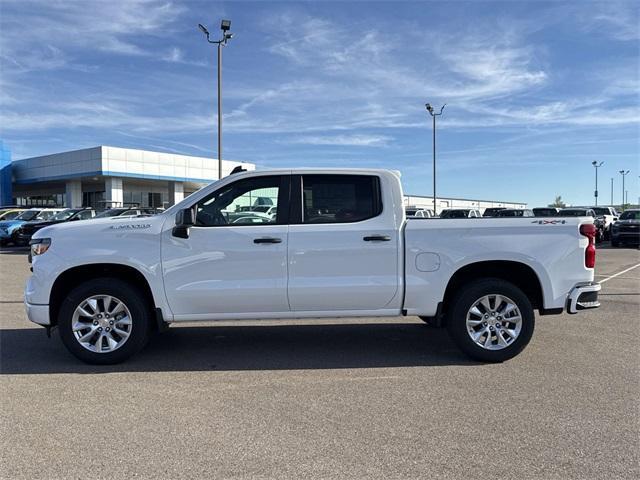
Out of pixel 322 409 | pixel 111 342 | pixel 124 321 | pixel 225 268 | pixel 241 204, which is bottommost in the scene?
pixel 322 409

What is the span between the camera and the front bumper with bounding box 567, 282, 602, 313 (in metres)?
5.68

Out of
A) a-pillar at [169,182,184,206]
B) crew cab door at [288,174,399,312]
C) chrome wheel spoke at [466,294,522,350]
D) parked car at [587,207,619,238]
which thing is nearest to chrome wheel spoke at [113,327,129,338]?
crew cab door at [288,174,399,312]

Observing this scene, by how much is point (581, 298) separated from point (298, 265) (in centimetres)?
302

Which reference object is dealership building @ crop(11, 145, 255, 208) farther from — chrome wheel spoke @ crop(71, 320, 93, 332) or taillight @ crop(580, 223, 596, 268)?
taillight @ crop(580, 223, 596, 268)

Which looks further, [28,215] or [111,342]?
[28,215]

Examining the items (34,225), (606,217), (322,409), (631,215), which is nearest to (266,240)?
(322,409)

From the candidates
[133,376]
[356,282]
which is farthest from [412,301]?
[133,376]

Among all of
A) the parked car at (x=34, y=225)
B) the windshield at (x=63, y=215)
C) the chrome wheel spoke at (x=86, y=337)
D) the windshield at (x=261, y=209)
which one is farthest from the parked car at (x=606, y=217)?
the chrome wheel spoke at (x=86, y=337)

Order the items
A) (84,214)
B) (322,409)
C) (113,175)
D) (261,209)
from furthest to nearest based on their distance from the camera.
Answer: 1. (113,175)
2. (84,214)
3. (261,209)
4. (322,409)

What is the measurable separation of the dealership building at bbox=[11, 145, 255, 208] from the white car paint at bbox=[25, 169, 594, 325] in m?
34.7

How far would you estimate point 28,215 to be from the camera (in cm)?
2492

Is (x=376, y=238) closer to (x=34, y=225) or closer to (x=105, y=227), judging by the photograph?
(x=105, y=227)

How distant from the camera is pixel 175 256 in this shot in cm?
550

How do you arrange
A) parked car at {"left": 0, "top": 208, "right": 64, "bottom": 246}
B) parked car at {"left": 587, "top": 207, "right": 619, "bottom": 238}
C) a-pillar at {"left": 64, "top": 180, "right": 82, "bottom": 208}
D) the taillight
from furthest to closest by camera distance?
1. a-pillar at {"left": 64, "top": 180, "right": 82, "bottom": 208}
2. parked car at {"left": 587, "top": 207, "right": 619, "bottom": 238}
3. parked car at {"left": 0, "top": 208, "right": 64, "bottom": 246}
4. the taillight
